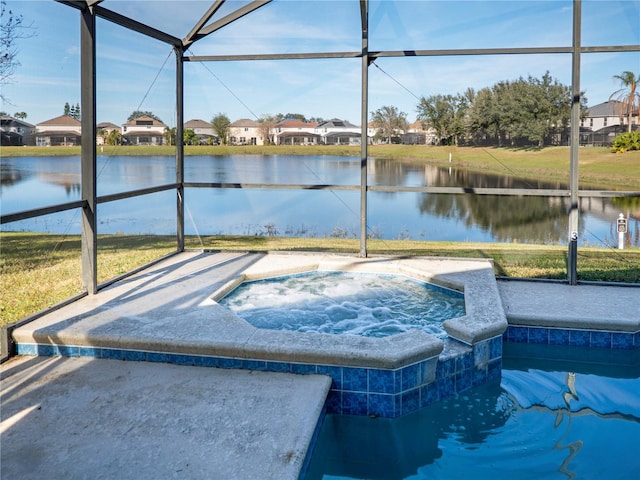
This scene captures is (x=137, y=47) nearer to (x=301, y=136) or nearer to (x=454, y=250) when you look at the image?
(x=301, y=136)

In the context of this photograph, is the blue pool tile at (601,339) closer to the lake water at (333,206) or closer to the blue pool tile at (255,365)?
the lake water at (333,206)

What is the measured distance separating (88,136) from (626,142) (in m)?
5.76

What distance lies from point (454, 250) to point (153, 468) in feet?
19.5

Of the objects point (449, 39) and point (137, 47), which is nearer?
point (137, 47)

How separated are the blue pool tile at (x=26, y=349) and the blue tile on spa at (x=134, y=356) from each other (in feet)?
2.15

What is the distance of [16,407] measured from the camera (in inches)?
121

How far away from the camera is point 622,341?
459 cm

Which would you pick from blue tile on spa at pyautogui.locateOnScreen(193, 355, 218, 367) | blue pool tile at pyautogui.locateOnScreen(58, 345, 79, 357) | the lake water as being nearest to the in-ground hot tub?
blue tile on spa at pyautogui.locateOnScreen(193, 355, 218, 367)

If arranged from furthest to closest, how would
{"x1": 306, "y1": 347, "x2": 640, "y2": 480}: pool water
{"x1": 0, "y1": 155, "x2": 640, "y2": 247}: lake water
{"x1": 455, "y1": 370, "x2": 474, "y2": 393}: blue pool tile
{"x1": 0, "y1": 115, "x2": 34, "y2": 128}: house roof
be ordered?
{"x1": 0, "y1": 155, "x2": 640, "y2": 247}: lake water, {"x1": 0, "y1": 115, "x2": 34, "y2": 128}: house roof, {"x1": 455, "y1": 370, "x2": 474, "y2": 393}: blue pool tile, {"x1": 306, "y1": 347, "x2": 640, "y2": 480}: pool water

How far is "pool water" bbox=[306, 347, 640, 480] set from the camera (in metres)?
2.98

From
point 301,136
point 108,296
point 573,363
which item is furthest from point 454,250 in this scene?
point 108,296

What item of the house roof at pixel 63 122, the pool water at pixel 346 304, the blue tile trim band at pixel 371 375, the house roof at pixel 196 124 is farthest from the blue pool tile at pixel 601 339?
the house roof at pixel 196 124

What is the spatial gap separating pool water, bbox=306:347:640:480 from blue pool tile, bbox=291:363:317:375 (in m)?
0.31

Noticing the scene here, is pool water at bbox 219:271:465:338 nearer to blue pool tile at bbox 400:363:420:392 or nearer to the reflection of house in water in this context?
blue pool tile at bbox 400:363:420:392
